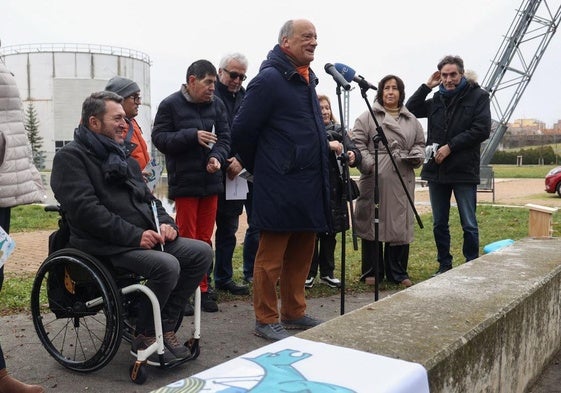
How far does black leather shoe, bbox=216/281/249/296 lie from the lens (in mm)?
5445

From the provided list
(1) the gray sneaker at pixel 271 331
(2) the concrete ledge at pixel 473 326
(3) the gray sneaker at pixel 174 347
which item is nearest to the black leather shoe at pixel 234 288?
(1) the gray sneaker at pixel 271 331

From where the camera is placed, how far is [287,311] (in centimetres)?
Result: 444

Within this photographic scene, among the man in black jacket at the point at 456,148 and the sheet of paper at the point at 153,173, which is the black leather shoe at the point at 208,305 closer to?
the sheet of paper at the point at 153,173

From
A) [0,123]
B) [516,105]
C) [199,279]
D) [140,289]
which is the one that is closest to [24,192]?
[0,123]

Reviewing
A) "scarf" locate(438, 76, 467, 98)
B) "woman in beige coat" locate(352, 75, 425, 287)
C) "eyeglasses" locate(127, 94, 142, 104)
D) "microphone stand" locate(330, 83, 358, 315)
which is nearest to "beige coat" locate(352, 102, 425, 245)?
"woman in beige coat" locate(352, 75, 425, 287)

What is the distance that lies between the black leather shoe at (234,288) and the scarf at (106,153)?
2.13 m

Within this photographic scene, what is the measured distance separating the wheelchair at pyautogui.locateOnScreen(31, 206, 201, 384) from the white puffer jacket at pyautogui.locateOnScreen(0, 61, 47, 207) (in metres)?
0.38

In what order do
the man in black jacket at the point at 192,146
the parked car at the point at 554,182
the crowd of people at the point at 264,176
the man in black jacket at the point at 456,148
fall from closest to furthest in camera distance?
1. the crowd of people at the point at 264,176
2. the man in black jacket at the point at 192,146
3. the man in black jacket at the point at 456,148
4. the parked car at the point at 554,182

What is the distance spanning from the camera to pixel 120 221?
3457mm

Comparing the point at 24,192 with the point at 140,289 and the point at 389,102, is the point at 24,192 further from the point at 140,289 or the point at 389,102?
the point at 389,102

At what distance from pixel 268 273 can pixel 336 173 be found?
853 mm

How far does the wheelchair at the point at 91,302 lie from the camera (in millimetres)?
3238

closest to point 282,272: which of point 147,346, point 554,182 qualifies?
point 147,346

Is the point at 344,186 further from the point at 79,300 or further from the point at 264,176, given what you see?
the point at 79,300
